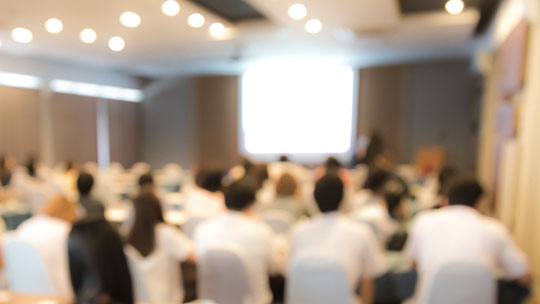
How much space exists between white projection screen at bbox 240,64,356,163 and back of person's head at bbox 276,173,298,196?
7041 millimetres

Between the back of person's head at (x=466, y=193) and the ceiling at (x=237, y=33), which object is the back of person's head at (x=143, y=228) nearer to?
the ceiling at (x=237, y=33)

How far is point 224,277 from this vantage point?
216cm

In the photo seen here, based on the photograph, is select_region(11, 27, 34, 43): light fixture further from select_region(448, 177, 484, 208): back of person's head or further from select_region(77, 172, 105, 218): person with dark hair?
select_region(448, 177, 484, 208): back of person's head

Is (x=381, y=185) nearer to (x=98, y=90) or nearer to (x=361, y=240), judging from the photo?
(x=361, y=240)

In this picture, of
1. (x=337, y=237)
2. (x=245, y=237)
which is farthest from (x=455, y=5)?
(x=245, y=237)

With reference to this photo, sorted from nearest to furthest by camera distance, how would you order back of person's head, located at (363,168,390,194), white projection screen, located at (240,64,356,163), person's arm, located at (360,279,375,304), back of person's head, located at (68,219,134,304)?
back of person's head, located at (68,219,134,304) < person's arm, located at (360,279,375,304) < back of person's head, located at (363,168,390,194) < white projection screen, located at (240,64,356,163)

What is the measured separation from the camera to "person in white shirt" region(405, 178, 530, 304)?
2.07 meters

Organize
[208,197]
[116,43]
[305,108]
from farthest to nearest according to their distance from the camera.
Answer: [305,108]
[208,197]
[116,43]

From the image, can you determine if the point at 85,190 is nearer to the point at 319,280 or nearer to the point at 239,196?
the point at 239,196

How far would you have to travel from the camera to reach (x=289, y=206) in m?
3.55

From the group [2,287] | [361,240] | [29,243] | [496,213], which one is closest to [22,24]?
[29,243]

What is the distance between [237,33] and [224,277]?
5442mm

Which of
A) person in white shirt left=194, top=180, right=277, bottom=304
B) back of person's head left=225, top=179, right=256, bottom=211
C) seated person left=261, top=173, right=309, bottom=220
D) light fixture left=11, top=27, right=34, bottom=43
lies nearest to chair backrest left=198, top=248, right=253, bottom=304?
person in white shirt left=194, top=180, right=277, bottom=304

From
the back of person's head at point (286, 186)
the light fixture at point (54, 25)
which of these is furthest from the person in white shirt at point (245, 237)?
the light fixture at point (54, 25)
